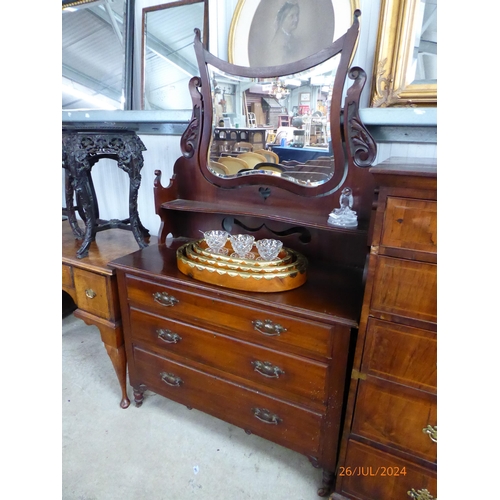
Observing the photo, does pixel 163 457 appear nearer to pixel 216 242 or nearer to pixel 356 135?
pixel 216 242

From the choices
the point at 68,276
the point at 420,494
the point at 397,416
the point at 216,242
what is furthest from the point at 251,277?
the point at 68,276

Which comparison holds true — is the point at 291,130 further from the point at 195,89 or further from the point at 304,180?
the point at 195,89

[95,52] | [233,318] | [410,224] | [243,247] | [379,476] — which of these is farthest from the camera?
[95,52]

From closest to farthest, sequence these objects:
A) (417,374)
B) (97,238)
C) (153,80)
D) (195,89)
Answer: (417,374)
(195,89)
(153,80)
(97,238)

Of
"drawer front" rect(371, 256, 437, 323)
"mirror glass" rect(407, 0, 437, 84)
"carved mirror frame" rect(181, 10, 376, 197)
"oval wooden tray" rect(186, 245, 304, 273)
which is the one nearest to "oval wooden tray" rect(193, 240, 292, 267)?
"oval wooden tray" rect(186, 245, 304, 273)

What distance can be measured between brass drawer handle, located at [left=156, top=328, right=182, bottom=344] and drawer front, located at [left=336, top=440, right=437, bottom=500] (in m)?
0.73

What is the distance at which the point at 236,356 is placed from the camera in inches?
46.0

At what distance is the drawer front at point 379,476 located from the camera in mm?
953

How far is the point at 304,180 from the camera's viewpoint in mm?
1267

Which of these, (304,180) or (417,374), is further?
(304,180)

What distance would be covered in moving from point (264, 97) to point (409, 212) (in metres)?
0.79

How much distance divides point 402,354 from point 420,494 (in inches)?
19.0

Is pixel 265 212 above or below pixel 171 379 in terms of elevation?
above

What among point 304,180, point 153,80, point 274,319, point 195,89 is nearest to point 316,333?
point 274,319
